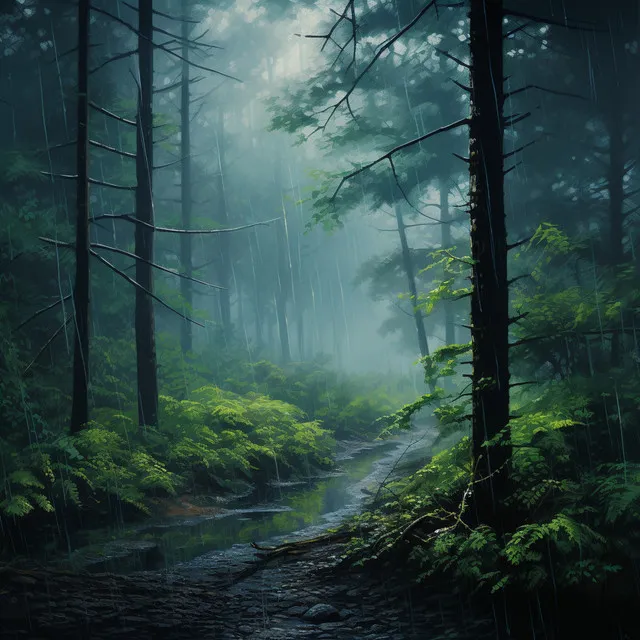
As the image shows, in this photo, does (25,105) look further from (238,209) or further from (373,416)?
(238,209)

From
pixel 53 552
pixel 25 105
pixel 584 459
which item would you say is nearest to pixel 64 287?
pixel 25 105

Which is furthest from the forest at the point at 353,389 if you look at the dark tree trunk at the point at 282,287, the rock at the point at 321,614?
the dark tree trunk at the point at 282,287

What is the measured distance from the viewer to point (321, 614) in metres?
4.89

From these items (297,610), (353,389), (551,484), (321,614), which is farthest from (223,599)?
(353,389)

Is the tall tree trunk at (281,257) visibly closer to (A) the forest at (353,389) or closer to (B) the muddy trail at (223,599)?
(A) the forest at (353,389)

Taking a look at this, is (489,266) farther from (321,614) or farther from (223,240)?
(223,240)

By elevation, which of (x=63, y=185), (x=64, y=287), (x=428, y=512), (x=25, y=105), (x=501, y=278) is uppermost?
(x=25, y=105)

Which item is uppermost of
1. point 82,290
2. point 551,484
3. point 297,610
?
point 82,290

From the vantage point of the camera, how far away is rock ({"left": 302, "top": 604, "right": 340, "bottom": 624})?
15.9 feet

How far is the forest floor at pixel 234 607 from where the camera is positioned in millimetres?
4496

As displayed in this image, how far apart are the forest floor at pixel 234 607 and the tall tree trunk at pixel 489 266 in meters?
1.13

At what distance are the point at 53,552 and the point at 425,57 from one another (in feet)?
60.3

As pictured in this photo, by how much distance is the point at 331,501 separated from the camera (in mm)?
10758

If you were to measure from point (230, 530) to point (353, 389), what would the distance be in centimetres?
1809
